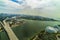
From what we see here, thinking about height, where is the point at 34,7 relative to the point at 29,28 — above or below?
above

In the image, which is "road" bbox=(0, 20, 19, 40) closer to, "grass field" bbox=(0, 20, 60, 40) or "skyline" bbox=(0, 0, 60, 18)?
"grass field" bbox=(0, 20, 60, 40)

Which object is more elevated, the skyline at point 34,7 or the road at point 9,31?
the skyline at point 34,7

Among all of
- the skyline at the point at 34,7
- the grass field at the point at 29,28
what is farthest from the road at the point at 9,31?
the skyline at the point at 34,7

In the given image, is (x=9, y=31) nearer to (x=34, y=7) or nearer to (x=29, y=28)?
(x=29, y=28)

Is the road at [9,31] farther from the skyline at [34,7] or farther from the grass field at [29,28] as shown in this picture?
the skyline at [34,7]

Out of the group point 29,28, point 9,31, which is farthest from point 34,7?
point 9,31

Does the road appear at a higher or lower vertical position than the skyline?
lower

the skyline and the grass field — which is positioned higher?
the skyline

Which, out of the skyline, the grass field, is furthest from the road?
the skyline

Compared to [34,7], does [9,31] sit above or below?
below
